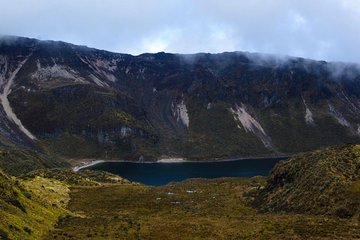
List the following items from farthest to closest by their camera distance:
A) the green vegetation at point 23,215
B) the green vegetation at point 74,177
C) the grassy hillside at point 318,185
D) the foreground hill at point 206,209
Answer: the green vegetation at point 74,177 < the grassy hillside at point 318,185 < the foreground hill at point 206,209 < the green vegetation at point 23,215

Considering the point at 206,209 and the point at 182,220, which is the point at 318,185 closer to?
the point at 206,209

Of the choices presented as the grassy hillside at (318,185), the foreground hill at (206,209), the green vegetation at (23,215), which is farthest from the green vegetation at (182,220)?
the grassy hillside at (318,185)

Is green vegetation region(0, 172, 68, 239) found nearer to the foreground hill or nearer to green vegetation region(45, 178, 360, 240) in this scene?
the foreground hill

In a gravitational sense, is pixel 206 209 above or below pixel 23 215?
below

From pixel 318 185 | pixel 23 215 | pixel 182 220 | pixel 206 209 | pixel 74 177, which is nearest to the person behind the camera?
pixel 23 215

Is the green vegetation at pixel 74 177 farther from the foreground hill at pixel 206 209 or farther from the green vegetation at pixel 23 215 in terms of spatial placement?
the green vegetation at pixel 23 215

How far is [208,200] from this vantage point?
9450 cm

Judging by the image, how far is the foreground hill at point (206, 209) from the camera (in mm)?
55031

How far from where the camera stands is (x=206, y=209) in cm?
8325

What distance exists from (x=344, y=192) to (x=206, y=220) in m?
20.4

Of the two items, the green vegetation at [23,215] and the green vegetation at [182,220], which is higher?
the green vegetation at [23,215]

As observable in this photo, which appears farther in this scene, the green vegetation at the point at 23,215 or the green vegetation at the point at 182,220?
the green vegetation at the point at 182,220

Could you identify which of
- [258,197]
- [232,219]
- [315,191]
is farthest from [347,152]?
[232,219]

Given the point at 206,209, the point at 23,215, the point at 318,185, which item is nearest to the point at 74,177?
the point at 206,209
